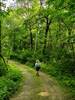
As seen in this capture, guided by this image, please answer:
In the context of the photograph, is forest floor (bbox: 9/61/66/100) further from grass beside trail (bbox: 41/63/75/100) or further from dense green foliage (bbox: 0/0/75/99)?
dense green foliage (bbox: 0/0/75/99)

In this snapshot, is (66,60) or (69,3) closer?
(69,3)

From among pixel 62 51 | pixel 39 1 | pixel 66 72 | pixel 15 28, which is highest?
pixel 39 1

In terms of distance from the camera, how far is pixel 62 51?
2891 cm

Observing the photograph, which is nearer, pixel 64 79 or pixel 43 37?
pixel 64 79

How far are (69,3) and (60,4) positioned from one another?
593 millimetres

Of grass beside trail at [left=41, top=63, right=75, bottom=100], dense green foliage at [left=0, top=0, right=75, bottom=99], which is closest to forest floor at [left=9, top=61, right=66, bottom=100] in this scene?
grass beside trail at [left=41, top=63, right=75, bottom=100]

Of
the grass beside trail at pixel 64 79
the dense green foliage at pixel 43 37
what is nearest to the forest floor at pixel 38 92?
the grass beside trail at pixel 64 79

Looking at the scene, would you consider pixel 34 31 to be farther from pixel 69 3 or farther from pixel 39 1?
pixel 69 3

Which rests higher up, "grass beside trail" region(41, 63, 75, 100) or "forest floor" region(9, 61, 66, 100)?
"forest floor" region(9, 61, 66, 100)

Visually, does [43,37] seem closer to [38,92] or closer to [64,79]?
→ [64,79]

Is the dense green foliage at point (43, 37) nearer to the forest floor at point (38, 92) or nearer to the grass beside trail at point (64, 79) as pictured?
the grass beside trail at point (64, 79)

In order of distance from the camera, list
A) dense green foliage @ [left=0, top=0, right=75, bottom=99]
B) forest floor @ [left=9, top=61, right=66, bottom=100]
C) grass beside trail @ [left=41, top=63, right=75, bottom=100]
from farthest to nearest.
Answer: dense green foliage @ [left=0, top=0, right=75, bottom=99] < grass beside trail @ [left=41, top=63, right=75, bottom=100] < forest floor @ [left=9, top=61, right=66, bottom=100]

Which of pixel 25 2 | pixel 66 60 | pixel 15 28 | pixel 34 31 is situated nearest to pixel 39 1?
pixel 25 2

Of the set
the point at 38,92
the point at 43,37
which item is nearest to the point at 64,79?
the point at 38,92
